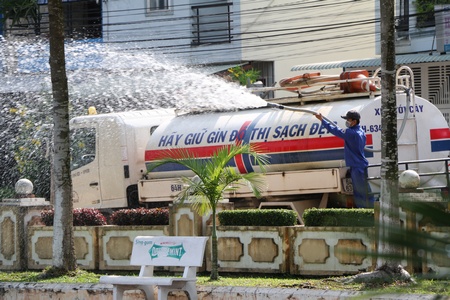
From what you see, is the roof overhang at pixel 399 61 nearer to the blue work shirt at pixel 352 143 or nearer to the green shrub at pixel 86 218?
the blue work shirt at pixel 352 143

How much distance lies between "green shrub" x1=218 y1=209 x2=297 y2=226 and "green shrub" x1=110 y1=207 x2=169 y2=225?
120 cm

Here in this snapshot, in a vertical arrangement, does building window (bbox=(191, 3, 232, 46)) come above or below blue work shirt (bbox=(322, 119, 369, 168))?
above

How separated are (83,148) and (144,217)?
420 cm

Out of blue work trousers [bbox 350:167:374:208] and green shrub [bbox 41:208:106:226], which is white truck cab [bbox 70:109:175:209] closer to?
green shrub [bbox 41:208:106:226]

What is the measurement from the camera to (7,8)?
30.4 metres

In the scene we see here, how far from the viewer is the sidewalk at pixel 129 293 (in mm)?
9234

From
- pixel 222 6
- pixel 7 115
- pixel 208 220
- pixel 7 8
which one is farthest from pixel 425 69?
pixel 7 8

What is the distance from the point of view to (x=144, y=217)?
13.1 m

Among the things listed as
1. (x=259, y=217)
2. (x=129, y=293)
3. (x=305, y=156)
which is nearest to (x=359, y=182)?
(x=305, y=156)

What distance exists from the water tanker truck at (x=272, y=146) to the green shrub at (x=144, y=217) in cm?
195

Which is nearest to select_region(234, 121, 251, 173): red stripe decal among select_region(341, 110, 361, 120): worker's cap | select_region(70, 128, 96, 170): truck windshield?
select_region(341, 110, 361, 120): worker's cap

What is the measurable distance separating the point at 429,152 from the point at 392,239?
1182 centimetres

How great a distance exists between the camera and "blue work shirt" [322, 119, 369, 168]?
1275cm

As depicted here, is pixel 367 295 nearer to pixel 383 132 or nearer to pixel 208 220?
pixel 383 132
